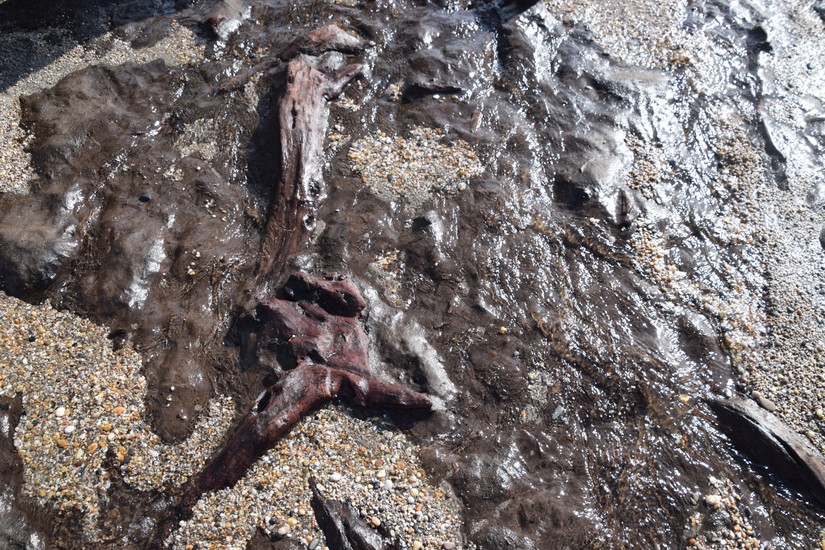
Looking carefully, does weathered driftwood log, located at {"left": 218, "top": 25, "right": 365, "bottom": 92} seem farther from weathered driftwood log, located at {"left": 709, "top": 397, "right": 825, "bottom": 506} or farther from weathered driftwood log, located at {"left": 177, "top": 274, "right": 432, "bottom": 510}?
weathered driftwood log, located at {"left": 709, "top": 397, "right": 825, "bottom": 506}

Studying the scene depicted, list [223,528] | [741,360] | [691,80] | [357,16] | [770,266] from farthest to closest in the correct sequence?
1. [357,16]
2. [691,80]
3. [770,266]
4. [741,360]
5. [223,528]

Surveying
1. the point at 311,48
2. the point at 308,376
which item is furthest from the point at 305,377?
the point at 311,48

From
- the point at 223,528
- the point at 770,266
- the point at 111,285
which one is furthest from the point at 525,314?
the point at 111,285

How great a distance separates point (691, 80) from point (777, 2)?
276cm

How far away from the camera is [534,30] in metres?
7.82

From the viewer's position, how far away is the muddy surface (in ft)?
14.8

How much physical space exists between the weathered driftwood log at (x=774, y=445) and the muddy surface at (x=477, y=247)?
9 cm

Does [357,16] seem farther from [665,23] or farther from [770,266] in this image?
[770,266]

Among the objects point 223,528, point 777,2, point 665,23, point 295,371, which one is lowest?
point 223,528

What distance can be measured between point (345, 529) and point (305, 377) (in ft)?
3.78

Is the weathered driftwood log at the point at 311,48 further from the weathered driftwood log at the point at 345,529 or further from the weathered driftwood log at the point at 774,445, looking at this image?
the weathered driftwood log at the point at 774,445

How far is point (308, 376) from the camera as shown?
15.1ft

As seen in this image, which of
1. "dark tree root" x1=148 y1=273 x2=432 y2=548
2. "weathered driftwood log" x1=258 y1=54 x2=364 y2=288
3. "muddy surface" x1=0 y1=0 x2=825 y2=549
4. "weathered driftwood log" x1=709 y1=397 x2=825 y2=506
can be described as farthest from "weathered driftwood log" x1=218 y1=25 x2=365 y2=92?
"weathered driftwood log" x1=709 y1=397 x2=825 y2=506

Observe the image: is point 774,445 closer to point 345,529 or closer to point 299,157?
point 345,529
